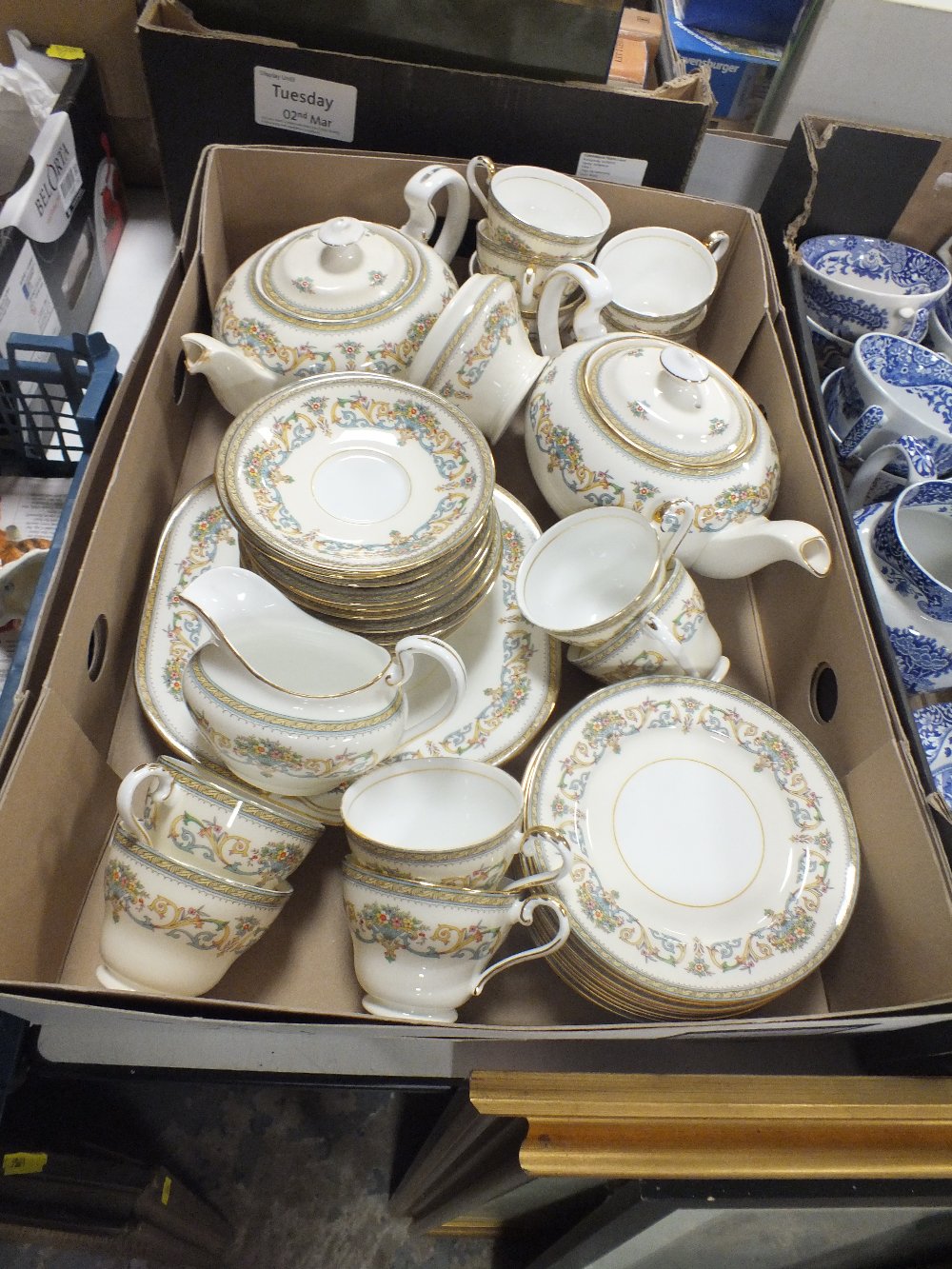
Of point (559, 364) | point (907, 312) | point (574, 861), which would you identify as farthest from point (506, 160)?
point (574, 861)

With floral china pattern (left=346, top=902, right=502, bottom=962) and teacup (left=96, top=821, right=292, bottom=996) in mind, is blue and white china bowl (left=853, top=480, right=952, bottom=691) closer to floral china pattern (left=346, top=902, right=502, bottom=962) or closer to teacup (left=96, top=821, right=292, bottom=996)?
floral china pattern (left=346, top=902, right=502, bottom=962)

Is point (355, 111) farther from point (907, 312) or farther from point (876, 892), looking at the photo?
point (876, 892)

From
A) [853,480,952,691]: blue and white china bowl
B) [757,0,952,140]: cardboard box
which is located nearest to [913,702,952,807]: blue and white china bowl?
[853,480,952,691]: blue and white china bowl

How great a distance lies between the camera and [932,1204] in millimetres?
575

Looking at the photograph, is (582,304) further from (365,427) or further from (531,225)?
(365,427)

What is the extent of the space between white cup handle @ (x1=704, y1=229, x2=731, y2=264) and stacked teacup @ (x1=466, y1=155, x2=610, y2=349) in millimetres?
126

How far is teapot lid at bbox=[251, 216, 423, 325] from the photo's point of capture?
77 cm

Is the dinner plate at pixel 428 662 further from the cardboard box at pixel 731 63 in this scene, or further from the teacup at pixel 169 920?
the cardboard box at pixel 731 63

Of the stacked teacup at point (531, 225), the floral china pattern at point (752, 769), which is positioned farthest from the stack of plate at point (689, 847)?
the stacked teacup at point (531, 225)

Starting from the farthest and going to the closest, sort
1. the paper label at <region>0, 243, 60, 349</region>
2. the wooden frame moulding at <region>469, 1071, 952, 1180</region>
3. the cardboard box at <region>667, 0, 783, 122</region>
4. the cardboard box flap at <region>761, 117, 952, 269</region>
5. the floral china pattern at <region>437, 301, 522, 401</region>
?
the cardboard box at <region>667, 0, 783, 122</region>
the cardboard box flap at <region>761, 117, 952, 269</region>
the paper label at <region>0, 243, 60, 349</region>
the floral china pattern at <region>437, 301, 522, 401</region>
the wooden frame moulding at <region>469, 1071, 952, 1180</region>

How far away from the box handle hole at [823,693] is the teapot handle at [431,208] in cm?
56

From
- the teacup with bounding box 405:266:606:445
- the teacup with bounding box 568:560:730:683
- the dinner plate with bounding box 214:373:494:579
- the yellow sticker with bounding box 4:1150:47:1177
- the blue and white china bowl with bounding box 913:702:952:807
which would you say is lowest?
the yellow sticker with bounding box 4:1150:47:1177

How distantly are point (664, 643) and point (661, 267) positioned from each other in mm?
524

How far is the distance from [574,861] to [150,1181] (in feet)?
2.14
